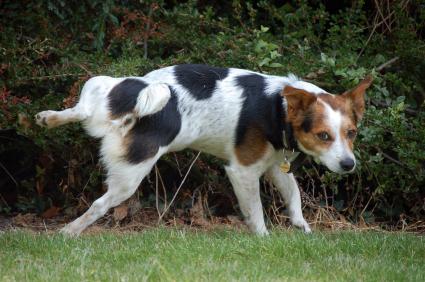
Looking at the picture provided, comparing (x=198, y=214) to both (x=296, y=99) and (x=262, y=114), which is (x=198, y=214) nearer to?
(x=262, y=114)

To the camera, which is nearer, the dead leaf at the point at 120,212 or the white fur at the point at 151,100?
the white fur at the point at 151,100

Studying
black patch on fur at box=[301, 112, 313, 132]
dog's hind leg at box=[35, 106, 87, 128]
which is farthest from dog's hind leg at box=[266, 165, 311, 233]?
dog's hind leg at box=[35, 106, 87, 128]

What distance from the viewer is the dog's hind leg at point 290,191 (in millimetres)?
7336

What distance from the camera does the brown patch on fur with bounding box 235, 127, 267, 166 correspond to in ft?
22.7

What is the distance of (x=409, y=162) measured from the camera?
313 inches

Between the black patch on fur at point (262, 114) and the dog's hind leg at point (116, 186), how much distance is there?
780mm

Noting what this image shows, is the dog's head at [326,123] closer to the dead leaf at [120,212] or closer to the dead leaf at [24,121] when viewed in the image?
the dead leaf at [120,212]

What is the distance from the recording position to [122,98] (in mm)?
6609

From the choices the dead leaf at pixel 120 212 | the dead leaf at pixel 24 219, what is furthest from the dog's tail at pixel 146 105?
the dead leaf at pixel 24 219

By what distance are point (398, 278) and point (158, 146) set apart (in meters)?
2.35

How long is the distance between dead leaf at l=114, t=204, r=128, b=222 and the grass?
154 centimetres

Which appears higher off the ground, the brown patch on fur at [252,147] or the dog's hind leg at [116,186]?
the brown patch on fur at [252,147]

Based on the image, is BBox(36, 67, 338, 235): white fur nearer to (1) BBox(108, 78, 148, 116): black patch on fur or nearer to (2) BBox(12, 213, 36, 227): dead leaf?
(1) BBox(108, 78, 148, 116): black patch on fur

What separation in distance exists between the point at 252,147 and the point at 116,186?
1.16 meters
